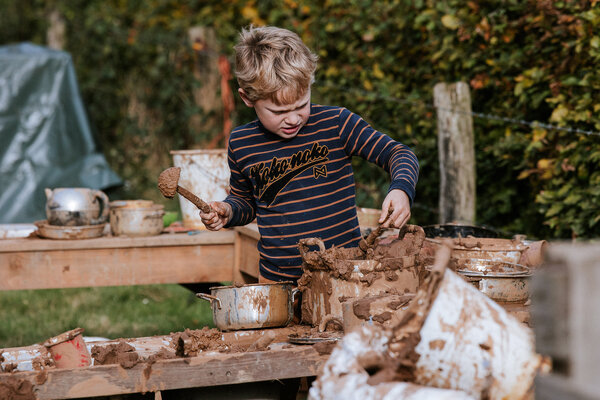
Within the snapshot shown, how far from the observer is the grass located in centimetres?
453

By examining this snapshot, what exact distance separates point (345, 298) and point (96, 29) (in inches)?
260

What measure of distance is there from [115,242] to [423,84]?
2.33 metres

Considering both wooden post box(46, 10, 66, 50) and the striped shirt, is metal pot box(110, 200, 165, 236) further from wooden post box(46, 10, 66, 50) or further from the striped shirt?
wooden post box(46, 10, 66, 50)

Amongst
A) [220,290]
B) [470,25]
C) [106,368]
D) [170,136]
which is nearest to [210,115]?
[170,136]

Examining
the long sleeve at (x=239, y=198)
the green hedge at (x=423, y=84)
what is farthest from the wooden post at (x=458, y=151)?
the long sleeve at (x=239, y=198)

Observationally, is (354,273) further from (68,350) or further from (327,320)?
(68,350)

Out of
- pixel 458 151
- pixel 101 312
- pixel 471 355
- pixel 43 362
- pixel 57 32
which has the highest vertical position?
pixel 57 32

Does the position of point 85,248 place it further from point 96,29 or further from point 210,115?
point 96,29

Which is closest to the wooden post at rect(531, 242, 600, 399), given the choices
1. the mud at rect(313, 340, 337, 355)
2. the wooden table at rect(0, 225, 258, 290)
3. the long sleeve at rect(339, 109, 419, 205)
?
the mud at rect(313, 340, 337, 355)

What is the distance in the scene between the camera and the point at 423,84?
4809 millimetres

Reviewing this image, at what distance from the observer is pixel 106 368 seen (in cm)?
178

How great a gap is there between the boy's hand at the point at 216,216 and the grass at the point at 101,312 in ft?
5.61

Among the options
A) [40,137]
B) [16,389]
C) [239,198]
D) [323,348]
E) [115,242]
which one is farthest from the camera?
[40,137]

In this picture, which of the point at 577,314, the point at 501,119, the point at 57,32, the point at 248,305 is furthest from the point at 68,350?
the point at 57,32
